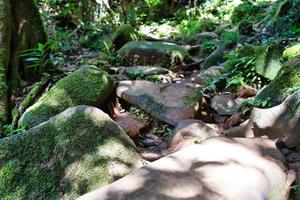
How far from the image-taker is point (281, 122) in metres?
3.88

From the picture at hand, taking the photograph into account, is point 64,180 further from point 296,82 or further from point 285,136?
point 296,82

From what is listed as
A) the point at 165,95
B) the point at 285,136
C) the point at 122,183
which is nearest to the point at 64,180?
the point at 122,183

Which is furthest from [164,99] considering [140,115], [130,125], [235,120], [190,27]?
[190,27]

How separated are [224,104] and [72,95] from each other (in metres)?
2.24

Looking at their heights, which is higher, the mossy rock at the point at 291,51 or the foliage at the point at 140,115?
the mossy rock at the point at 291,51

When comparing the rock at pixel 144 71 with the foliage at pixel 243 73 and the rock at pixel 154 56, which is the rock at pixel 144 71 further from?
the rock at pixel 154 56

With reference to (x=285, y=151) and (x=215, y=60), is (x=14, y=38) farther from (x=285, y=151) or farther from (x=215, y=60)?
(x=285, y=151)


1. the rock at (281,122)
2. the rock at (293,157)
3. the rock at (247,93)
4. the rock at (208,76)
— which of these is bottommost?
the rock at (208,76)

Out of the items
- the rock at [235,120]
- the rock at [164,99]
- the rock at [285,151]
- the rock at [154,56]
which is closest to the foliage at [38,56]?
the rock at [164,99]

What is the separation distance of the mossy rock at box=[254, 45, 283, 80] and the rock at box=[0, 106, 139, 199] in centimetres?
333

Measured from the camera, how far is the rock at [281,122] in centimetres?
375

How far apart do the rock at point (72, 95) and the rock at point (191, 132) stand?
140cm

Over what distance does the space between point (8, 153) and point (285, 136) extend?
8.44 feet

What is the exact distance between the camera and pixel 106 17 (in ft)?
44.7
